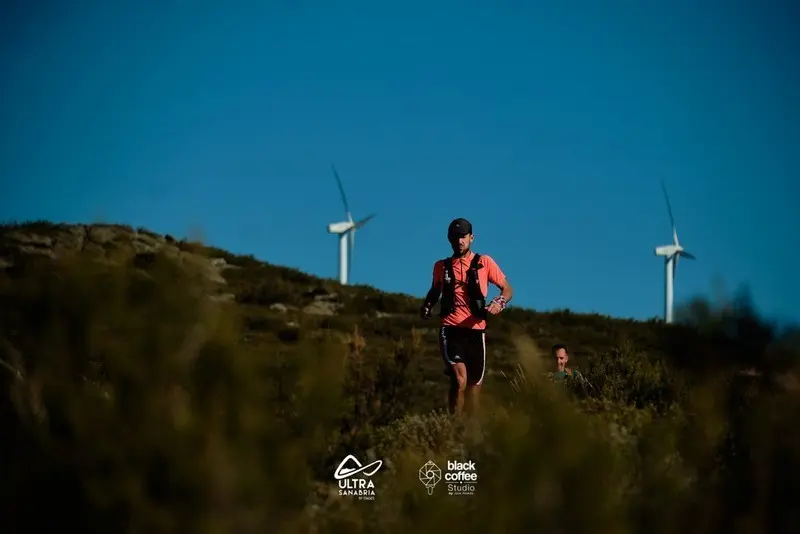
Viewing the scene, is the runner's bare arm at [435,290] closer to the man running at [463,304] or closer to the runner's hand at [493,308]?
the man running at [463,304]

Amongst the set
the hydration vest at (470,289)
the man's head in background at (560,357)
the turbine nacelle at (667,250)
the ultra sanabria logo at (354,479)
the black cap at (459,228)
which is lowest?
the ultra sanabria logo at (354,479)

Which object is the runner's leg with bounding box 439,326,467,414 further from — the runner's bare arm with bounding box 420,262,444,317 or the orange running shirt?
the runner's bare arm with bounding box 420,262,444,317

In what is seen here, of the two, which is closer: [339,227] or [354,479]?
[354,479]

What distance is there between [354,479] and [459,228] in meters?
4.14

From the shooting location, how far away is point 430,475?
6750 mm

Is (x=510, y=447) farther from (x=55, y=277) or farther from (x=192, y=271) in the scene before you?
(x=55, y=277)

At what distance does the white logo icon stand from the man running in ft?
14.7

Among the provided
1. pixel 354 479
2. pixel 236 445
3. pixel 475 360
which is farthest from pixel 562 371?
pixel 236 445

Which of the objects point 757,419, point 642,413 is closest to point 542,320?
point 642,413

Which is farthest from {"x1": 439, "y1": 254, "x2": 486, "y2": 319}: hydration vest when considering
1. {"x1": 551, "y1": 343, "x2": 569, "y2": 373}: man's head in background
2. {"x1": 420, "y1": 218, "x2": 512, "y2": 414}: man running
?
{"x1": 551, "y1": 343, "x2": 569, "y2": 373}: man's head in background

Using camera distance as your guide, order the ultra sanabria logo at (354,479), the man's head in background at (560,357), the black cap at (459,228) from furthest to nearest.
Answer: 1. the man's head in background at (560,357)
2. the black cap at (459,228)
3. the ultra sanabria logo at (354,479)

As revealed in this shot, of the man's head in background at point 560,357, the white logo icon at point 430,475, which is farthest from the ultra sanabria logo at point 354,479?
the man's head in background at point 560,357

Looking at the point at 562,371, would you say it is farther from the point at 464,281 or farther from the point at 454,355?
the point at 464,281

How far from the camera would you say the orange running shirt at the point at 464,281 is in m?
11.5
